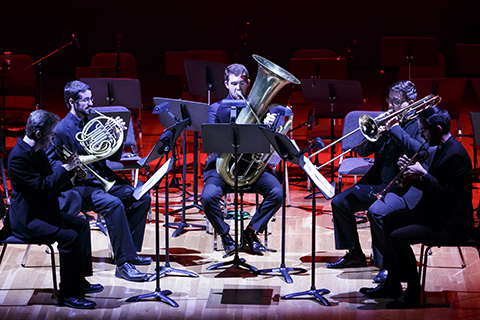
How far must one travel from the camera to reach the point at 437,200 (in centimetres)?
370

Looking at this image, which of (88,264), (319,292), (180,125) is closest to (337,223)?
(319,292)

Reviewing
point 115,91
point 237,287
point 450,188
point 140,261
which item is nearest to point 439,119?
point 450,188

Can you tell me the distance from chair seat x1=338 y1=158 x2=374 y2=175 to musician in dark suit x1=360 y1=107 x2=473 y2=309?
130 cm

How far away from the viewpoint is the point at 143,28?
10.5 m

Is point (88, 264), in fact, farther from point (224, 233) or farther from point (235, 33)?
point (235, 33)

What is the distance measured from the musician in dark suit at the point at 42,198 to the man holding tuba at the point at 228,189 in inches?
44.4

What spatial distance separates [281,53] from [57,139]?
6587 mm

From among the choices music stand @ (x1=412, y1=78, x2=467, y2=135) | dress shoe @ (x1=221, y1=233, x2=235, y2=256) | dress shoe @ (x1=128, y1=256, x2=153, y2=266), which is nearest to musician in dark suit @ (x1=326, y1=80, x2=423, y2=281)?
dress shoe @ (x1=221, y1=233, x2=235, y2=256)

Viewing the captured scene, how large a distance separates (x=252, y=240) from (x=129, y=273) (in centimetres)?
109

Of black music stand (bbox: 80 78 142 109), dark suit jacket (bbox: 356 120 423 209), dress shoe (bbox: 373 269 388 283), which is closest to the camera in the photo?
dress shoe (bbox: 373 269 388 283)

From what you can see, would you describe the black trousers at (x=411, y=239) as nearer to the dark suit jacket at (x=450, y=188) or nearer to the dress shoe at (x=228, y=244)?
the dark suit jacket at (x=450, y=188)

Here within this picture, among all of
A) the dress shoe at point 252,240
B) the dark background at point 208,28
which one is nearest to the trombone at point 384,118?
the dress shoe at point 252,240

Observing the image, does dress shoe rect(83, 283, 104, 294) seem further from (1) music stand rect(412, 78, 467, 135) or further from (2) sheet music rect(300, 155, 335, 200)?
(1) music stand rect(412, 78, 467, 135)

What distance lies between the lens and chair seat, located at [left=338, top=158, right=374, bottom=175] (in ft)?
16.7
